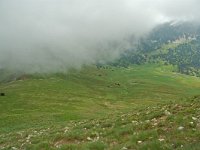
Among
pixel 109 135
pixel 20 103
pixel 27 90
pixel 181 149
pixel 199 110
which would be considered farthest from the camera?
pixel 27 90

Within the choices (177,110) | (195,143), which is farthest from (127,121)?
(195,143)

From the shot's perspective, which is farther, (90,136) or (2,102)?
(2,102)

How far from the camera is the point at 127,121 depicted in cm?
2900

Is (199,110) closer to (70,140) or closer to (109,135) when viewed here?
(109,135)

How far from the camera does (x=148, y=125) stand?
25.0m

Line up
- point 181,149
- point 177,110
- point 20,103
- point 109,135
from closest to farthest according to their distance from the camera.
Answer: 1. point 181,149
2. point 109,135
3. point 177,110
4. point 20,103

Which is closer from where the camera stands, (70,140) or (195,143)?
(195,143)

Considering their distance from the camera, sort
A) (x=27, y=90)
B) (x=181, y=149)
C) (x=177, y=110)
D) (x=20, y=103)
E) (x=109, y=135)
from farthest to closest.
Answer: (x=27, y=90), (x=20, y=103), (x=177, y=110), (x=109, y=135), (x=181, y=149)

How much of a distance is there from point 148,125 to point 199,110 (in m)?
4.21

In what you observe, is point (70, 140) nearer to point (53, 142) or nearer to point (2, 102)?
point (53, 142)

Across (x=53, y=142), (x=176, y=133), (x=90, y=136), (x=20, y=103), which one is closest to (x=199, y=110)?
(x=176, y=133)

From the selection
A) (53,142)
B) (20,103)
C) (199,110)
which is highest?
(199,110)

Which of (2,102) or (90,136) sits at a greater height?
(90,136)

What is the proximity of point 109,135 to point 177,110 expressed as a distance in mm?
6654
